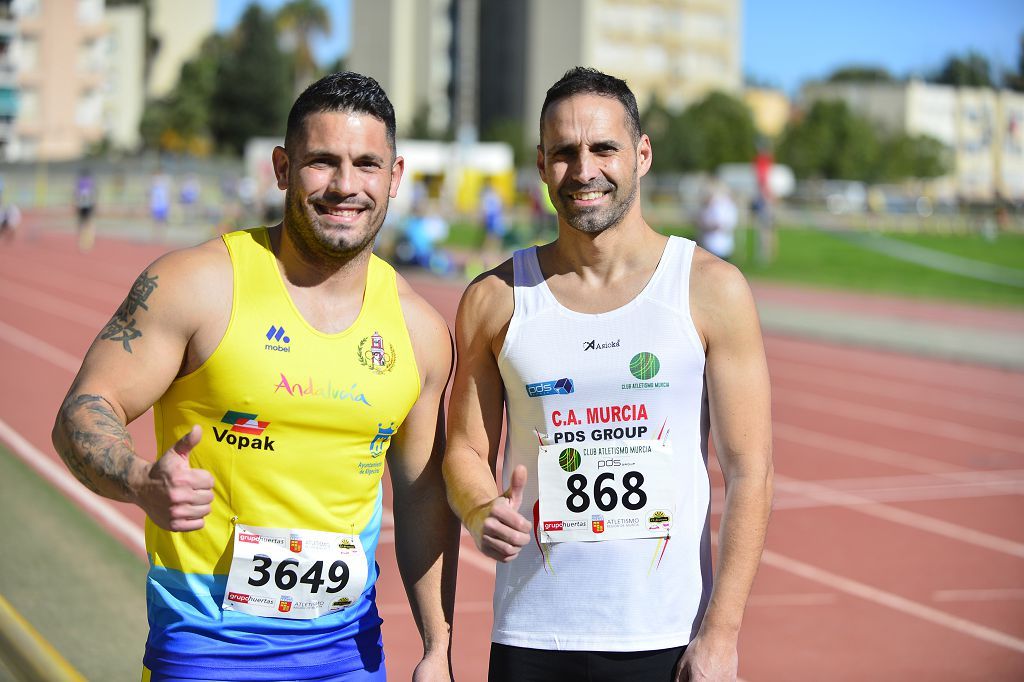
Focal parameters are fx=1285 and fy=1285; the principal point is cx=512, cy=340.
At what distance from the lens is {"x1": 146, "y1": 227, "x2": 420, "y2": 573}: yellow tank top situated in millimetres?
2754

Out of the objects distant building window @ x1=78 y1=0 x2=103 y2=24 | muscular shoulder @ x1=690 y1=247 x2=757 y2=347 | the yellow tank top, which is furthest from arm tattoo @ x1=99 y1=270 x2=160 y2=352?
distant building window @ x1=78 y1=0 x2=103 y2=24

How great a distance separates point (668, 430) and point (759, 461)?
207 mm

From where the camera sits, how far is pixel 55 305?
1970 centimetres

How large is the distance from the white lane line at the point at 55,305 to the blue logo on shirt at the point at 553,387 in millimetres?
15234

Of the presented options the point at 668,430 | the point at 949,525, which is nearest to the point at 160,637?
the point at 668,430

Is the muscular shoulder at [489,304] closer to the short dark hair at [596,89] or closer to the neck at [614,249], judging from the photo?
the neck at [614,249]

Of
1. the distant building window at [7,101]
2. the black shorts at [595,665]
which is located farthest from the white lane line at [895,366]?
the distant building window at [7,101]

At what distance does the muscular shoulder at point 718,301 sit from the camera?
2809 millimetres

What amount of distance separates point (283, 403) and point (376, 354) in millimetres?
260

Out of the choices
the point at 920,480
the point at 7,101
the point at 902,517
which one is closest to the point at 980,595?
the point at 902,517

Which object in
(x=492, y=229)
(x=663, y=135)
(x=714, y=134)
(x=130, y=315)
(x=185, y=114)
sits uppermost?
(x=185, y=114)

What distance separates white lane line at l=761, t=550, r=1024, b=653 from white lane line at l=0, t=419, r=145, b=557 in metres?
3.63

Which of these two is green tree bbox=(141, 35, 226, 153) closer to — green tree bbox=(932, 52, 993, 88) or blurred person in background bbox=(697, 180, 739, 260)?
green tree bbox=(932, 52, 993, 88)

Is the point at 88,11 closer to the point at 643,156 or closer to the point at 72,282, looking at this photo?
the point at 72,282
